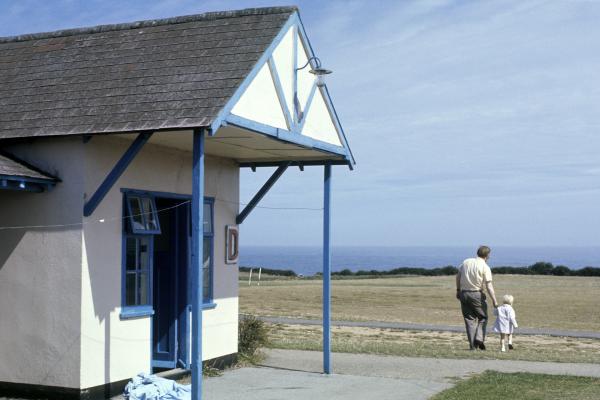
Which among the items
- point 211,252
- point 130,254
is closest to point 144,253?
point 130,254

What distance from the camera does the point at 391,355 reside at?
15.8 meters

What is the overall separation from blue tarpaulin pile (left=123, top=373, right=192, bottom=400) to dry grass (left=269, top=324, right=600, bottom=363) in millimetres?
5662

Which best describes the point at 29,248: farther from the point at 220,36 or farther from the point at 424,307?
the point at 424,307

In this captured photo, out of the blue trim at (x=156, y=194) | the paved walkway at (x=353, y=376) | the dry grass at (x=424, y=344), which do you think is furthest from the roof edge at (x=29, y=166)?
the dry grass at (x=424, y=344)

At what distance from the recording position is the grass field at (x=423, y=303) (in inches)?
1105

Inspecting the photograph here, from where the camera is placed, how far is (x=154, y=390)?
10664mm

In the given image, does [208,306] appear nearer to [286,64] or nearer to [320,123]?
[320,123]

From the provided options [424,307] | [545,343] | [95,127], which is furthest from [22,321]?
[424,307]

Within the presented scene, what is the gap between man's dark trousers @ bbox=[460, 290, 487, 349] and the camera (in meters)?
16.5

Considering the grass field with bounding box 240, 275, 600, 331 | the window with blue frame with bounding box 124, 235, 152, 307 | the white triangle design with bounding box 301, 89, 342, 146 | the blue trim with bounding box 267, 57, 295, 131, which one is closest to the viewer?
the blue trim with bounding box 267, 57, 295, 131

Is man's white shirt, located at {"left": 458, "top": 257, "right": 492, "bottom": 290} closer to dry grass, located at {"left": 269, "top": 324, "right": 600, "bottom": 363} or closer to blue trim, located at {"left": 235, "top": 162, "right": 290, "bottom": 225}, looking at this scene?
dry grass, located at {"left": 269, "top": 324, "right": 600, "bottom": 363}

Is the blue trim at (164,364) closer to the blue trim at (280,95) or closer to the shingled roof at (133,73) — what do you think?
the blue trim at (280,95)

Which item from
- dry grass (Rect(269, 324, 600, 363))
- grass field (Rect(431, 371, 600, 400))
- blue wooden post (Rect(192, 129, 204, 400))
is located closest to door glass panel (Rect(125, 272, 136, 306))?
blue wooden post (Rect(192, 129, 204, 400))

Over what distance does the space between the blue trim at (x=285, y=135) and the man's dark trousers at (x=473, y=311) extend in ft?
14.4
